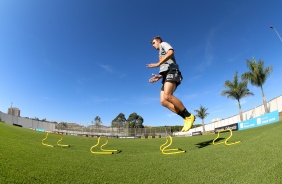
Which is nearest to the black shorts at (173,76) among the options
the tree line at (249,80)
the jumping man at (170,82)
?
the jumping man at (170,82)

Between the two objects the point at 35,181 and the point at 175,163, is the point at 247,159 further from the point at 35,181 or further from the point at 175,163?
the point at 35,181

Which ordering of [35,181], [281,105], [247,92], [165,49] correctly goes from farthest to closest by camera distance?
1. [247,92]
2. [281,105]
3. [165,49]
4. [35,181]

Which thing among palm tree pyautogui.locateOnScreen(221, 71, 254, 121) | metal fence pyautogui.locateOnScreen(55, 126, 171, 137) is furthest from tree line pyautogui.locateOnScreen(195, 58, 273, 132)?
metal fence pyautogui.locateOnScreen(55, 126, 171, 137)

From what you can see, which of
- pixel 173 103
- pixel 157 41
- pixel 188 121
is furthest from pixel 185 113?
pixel 157 41

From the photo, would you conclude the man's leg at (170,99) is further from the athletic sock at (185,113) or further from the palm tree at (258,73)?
the palm tree at (258,73)

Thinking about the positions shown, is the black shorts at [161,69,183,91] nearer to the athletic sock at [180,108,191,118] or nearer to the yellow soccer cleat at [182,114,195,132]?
the athletic sock at [180,108,191,118]

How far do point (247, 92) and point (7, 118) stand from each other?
56936 mm

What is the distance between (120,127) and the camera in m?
65.8

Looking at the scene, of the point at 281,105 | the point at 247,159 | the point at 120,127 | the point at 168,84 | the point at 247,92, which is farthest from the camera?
the point at 120,127

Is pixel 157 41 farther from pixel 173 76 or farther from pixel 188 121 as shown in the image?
pixel 188 121

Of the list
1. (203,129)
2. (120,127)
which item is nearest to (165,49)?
(203,129)

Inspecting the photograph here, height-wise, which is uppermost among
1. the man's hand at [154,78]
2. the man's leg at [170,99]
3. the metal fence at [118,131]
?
the man's hand at [154,78]

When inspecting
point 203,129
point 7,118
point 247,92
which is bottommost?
point 203,129

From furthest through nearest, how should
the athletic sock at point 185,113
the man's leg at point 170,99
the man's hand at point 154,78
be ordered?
1. the man's hand at point 154,78
2. the athletic sock at point 185,113
3. the man's leg at point 170,99
